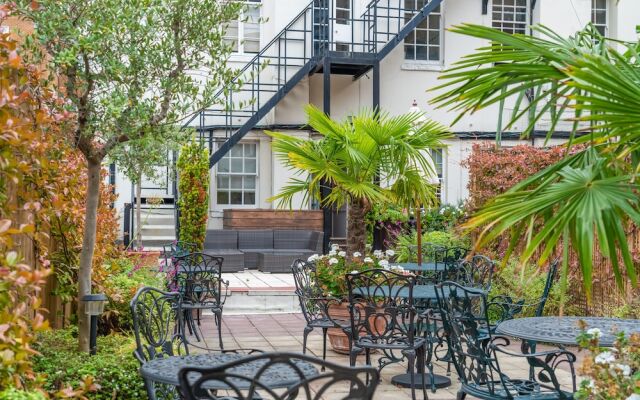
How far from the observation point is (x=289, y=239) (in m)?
16.2

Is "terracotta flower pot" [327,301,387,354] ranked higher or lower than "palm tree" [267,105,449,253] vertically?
lower

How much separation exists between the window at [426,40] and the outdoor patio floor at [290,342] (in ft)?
30.2

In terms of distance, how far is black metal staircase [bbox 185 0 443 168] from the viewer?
1619 centimetres

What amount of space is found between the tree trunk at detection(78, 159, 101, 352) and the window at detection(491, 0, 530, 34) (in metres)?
15.0

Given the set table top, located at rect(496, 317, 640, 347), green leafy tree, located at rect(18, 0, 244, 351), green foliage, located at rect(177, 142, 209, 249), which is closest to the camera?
table top, located at rect(496, 317, 640, 347)

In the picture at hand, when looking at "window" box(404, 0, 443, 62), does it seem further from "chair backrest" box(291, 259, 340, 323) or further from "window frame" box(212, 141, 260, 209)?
"chair backrest" box(291, 259, 340, 323)

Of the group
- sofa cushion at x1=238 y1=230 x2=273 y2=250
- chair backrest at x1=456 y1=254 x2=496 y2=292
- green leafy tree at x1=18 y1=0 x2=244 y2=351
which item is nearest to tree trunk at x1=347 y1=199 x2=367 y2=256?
chair backrest at x1=456 y1=254 x2=496 y2=292

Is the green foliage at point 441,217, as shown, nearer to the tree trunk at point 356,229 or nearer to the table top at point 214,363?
the tree trunk at point 356,229

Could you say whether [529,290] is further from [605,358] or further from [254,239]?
[254,239]

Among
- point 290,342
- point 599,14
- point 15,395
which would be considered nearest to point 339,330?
point 290,342

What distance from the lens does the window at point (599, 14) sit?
18984 millimetres

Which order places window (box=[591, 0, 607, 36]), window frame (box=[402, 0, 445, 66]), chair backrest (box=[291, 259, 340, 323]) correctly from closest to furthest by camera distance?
chair backrest (box=[291, 259, 340, 323]), window frame (box=[402, 0, 445, 66]), window (box=[591, 0, 607, 36])

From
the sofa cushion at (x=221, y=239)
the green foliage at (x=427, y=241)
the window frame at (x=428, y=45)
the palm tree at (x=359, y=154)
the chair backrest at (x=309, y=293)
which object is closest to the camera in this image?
the chair backrest at (x=309, y=293)

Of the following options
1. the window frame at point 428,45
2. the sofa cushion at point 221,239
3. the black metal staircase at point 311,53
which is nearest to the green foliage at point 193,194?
the black metal staircase at point 311,53
